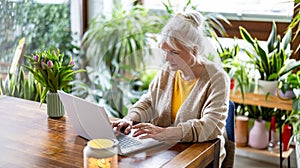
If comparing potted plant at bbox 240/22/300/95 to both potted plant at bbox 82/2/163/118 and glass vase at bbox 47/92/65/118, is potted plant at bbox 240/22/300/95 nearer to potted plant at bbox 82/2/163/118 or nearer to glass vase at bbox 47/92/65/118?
potted plant at bbox 82/2/163/118

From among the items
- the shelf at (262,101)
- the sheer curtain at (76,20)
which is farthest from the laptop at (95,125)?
the sheer curtain at (76,20)

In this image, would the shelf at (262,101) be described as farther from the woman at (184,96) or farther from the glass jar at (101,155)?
the glass jar at (101,155)

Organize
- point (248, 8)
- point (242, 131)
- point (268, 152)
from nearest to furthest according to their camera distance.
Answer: point (268, 152) → point (242, 131) → point (248, 8)

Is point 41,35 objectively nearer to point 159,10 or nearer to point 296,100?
point 159,10

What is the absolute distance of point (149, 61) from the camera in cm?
221

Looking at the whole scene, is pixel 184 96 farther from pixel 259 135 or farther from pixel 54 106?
pixel 259 135

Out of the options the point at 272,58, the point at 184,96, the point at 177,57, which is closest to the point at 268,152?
the point at 272,58

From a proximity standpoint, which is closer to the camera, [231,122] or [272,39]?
[231,122]

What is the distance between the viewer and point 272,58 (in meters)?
2.96

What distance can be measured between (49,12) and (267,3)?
→ 5.93 ft

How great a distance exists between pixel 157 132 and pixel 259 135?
1573 millimetres

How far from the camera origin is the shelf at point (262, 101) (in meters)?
2.92

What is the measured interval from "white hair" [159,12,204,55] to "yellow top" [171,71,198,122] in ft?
0.63

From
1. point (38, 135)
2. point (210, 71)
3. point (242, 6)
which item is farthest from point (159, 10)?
point (38, 135)
